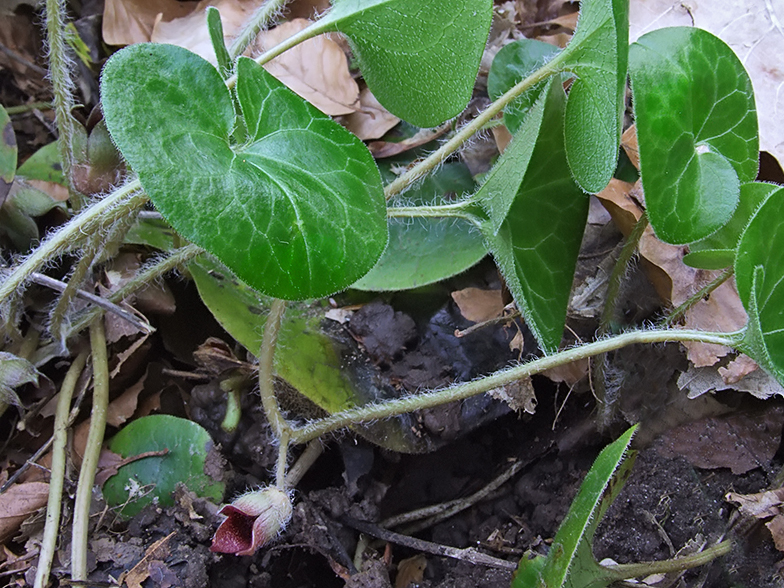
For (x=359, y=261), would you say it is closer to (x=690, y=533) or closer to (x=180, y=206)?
(x=180, y=206)

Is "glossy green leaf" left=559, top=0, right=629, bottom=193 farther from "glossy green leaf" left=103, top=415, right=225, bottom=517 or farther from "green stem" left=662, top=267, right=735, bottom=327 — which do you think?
"glossy green leaf" left=103, top=415, right=225, bottom=517

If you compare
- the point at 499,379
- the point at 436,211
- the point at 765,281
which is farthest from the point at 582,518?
the point at 436,211

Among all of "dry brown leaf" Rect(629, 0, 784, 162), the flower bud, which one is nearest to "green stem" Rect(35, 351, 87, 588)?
the flower bud

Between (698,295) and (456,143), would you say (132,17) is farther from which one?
(698,295)

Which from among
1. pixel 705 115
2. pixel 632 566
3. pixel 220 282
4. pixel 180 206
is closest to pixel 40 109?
pixel 220 282

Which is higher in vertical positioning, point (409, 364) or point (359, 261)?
point (359, 261)

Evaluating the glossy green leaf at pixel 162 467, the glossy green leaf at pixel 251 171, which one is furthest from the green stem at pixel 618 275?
the glossy green leaf at pixel 162 467
